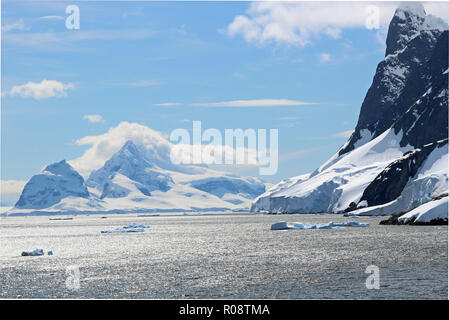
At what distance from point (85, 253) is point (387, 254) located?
53.2m

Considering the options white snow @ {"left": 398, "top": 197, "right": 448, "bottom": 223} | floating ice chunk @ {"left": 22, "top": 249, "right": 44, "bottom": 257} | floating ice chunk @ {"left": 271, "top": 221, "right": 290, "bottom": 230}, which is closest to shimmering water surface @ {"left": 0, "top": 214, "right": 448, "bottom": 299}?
floating ice chunk @ {"left": 22, "top": 249, "right": 44, "bottom": 257}

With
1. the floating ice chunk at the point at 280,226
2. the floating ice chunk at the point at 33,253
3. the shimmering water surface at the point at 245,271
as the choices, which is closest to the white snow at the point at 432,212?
the floating ice chunk at the point at 280,226

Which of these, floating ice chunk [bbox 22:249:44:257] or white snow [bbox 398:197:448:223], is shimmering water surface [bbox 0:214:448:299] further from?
white snow [bbox 398:197:448:223]

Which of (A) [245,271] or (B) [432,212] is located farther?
(B) [432,212]

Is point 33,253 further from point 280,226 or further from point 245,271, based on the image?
point 280,226

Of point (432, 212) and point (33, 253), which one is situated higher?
point (432, 212)

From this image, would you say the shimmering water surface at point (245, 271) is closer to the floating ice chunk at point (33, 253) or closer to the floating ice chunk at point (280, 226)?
the floating ice chunk at point (33, 253)

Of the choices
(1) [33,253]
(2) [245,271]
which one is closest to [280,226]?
(1) [33,253]

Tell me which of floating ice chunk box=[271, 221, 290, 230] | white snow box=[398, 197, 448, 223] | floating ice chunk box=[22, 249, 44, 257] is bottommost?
floating ice chunk box=[271, 221, 290, 230]

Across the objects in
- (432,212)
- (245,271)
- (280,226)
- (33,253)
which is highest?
(432,212)

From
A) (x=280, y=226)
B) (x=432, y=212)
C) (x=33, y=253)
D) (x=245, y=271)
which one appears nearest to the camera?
(x=245, y=271)
